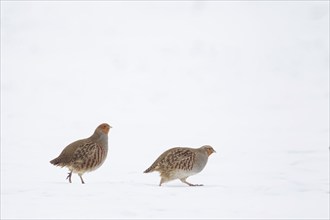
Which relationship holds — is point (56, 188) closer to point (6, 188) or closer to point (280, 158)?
point (6, 188)

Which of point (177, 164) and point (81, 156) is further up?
point (81, 156)

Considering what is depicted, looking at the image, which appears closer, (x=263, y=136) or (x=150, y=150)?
(x=150, y=150)

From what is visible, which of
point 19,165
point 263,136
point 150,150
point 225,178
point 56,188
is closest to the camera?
point 56,188

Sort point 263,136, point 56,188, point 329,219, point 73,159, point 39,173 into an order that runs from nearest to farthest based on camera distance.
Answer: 1. point 329,219
2. point 56,188
3. point 73,159
4. point 39,173
5. point 263,136

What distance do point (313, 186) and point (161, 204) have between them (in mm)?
3933

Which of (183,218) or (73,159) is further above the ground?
(73,159)

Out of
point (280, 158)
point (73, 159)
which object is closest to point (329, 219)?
point (73, 159)

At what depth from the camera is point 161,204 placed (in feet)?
22.3

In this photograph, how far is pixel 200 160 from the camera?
30.5 ft

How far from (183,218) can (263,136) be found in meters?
13.7

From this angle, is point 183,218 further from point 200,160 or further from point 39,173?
point 39,173

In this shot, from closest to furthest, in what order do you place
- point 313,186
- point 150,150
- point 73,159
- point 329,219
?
1. point 329,219
2. point 73,159
3. point 313,186
4. point 150,150

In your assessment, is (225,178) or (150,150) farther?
(150,150)

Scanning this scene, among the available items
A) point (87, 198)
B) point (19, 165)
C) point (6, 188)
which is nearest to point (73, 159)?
point (6, 188)
